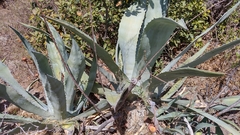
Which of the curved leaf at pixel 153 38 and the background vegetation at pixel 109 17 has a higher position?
the background vegetation at pixel 109 17

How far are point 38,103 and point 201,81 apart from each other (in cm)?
148

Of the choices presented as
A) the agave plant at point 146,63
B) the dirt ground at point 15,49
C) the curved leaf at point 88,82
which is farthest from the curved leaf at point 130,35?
the dirt ground at point 15,49

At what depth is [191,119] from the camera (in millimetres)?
2014

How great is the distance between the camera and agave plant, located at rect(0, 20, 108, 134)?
5.48 ft

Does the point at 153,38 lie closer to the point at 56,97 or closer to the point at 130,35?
the point at 130,35

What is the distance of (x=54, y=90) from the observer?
165 centimetres

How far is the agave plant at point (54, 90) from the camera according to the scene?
1669mm

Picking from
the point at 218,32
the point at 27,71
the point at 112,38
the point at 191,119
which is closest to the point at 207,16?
the point at 218,32

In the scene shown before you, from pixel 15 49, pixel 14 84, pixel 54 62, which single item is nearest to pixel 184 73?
pixel 54 62

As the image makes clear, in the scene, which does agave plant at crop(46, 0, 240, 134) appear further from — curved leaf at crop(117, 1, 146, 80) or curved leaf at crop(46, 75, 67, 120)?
curved leaf at crop(46, 75, 67, 120)

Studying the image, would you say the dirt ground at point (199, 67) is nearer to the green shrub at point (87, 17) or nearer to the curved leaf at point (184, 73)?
the green shrub at point (87, 17)

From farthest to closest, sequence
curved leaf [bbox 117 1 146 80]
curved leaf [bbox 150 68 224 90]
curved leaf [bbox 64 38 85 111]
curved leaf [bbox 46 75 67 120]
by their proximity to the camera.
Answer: curved leaf [bbox 117 1 146 80], curved leaf [bbox 64 38 85 111], curved leaf [bbox 46 75 67 120], curved leaf [bbox 150 68 224 90]

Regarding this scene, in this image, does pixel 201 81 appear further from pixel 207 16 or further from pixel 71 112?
pixel 71 112

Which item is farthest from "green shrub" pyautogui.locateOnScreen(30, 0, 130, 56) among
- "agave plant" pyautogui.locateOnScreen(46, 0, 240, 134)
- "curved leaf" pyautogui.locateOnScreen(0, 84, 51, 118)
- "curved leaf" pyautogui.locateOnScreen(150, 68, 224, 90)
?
"curved leaf" pyautogui.locateOnScreen(150, 68, 224, 90)
